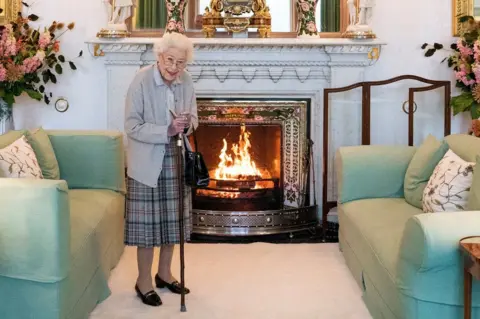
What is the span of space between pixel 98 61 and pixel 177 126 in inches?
83.4

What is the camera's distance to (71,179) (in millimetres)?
4180

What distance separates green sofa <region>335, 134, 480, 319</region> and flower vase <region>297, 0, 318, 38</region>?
3.87ft

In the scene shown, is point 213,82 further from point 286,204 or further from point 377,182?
point 377,182

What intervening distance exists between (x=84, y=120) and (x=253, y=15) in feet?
4.94

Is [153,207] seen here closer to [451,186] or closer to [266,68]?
[451,186]

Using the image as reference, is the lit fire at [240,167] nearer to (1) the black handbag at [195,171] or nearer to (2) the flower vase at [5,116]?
(2) the flower vase at [5,116]

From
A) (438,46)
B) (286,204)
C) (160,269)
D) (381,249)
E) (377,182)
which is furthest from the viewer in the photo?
(286,204)

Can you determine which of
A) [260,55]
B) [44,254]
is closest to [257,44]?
[260,55]

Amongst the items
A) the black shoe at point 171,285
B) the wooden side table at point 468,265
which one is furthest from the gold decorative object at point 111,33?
the wooden side table at point 468,265

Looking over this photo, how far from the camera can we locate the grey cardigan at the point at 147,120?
3.29 m

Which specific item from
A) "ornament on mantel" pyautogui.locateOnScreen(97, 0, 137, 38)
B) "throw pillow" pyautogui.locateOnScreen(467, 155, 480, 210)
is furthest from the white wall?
"throw pillow" pyautogui.locateOnScreen(467, 155, 480, 210)

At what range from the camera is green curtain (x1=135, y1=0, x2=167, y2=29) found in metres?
5.21

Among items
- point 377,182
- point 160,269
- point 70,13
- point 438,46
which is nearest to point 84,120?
point 70,13

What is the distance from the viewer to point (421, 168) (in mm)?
3729
